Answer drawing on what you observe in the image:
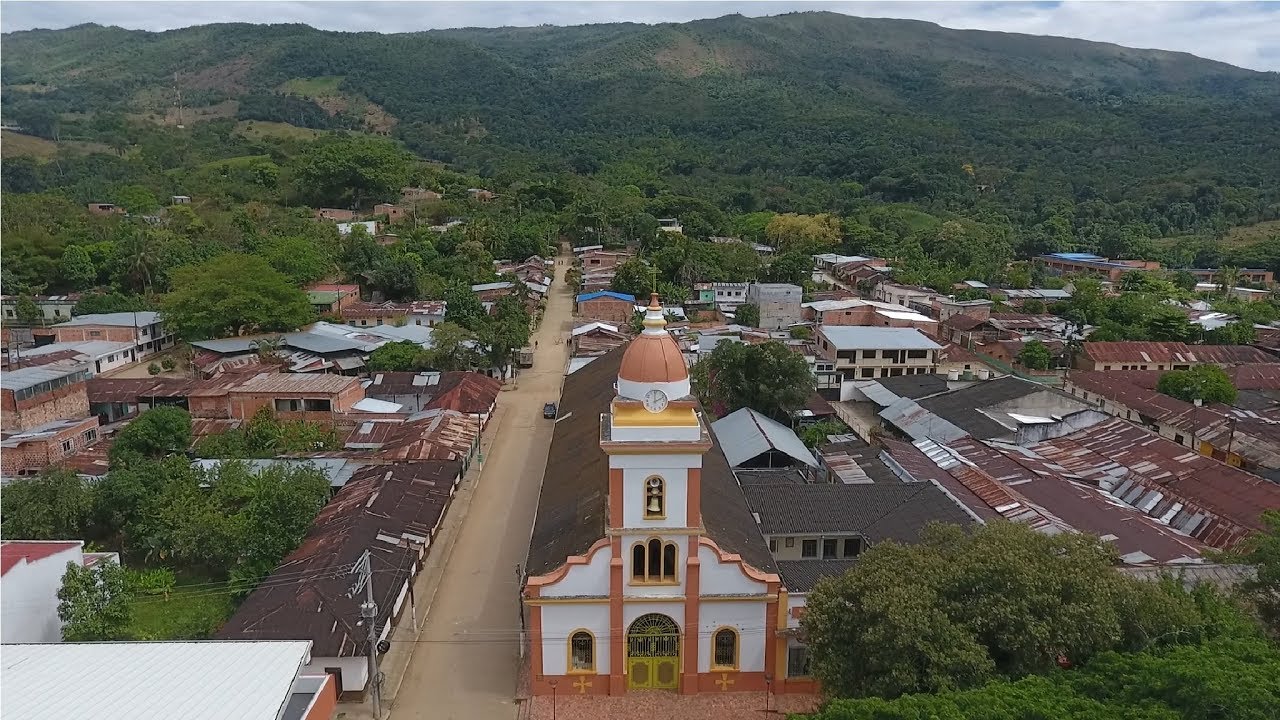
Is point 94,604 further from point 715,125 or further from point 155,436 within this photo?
point 715,125

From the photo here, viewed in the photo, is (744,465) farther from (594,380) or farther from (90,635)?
(90,635)

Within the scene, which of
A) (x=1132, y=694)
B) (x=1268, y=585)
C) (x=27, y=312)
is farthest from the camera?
(x=27, y=312)

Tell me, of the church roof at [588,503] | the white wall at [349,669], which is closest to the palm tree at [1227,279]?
the church roof at [588,503]

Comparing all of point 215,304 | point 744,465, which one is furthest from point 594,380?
point 215,304

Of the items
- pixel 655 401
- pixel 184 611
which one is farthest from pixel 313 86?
pixel 655 401

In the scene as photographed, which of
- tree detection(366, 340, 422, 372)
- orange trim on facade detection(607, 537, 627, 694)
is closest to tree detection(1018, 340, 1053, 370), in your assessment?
tree detection(366, 340, 422, 372)

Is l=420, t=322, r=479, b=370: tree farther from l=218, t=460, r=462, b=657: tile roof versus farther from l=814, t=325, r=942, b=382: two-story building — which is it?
l=814, t=325, r=942, b=382: two-story building
